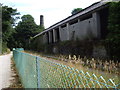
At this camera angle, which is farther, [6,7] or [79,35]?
[6,7]

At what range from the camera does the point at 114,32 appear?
8.43 metres

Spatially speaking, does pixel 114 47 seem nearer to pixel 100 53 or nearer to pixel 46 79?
pixel 100 53

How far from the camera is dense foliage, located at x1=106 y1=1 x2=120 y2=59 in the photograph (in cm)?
787

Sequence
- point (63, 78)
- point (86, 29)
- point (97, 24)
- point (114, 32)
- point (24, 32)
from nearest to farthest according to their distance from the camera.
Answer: point (63, 78)
point (114, 32)
point (97, 24)
point (86, 29)
point (24, 32)

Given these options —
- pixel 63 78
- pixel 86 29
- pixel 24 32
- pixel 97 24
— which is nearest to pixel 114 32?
pixel 97 24

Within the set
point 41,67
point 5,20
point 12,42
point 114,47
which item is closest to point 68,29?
point 114,47

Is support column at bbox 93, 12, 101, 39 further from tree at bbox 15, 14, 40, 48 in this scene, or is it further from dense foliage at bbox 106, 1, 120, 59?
tree at bbox 15, 14, 40, 48

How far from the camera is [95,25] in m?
11.9

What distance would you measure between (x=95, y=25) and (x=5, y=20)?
27.8 meters

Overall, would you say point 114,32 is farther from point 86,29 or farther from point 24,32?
point 24,32

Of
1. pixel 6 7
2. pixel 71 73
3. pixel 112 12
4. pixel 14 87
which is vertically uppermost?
pixel 6 7

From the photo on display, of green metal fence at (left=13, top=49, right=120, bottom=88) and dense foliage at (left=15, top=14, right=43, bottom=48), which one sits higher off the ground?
dense foliage at (left=15, top=14, right=43, bottom=48)

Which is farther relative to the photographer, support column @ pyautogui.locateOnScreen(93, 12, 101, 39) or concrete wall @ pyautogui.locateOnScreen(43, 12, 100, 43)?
concrete wall @ pyautogui.locateOnScreen(43, 12, 100, 43)

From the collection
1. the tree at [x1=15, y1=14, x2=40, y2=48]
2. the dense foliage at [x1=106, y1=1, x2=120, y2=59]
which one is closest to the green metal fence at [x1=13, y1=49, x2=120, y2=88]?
the dense foliage at [x1=106, y1=1, x2=120, y2=59]
